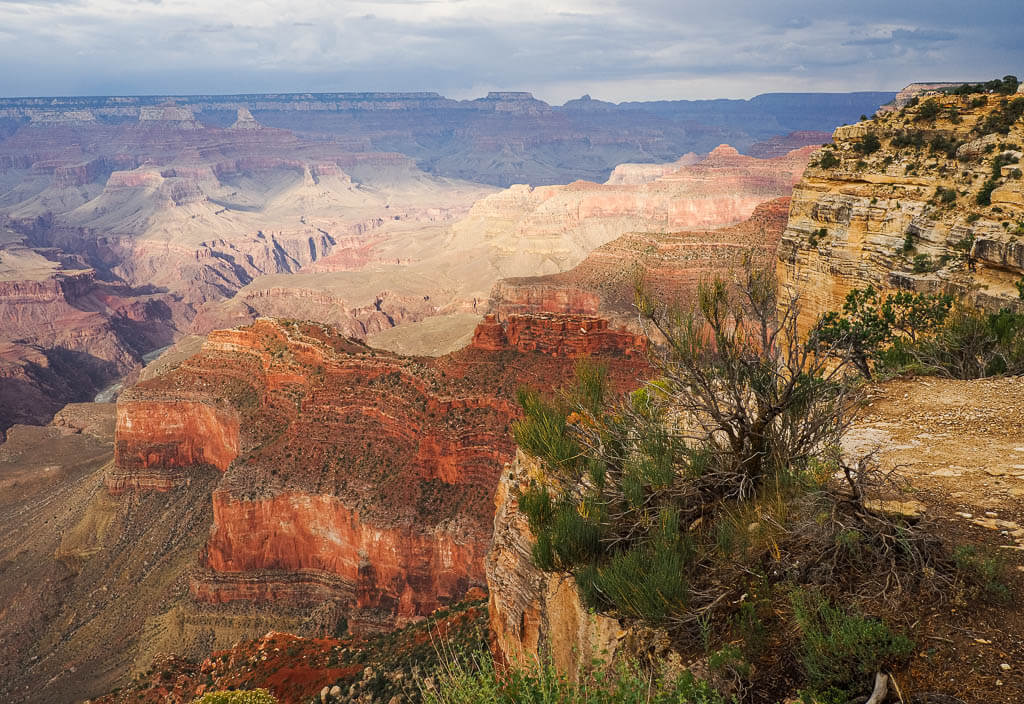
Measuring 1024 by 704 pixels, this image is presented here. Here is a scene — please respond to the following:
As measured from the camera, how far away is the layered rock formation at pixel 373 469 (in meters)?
26.8

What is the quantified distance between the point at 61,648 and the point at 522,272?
3749 inches

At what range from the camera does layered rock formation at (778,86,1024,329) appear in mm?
17953

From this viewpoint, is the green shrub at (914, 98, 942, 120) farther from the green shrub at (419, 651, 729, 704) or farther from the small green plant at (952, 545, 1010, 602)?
the green shrub at (419, 651, 729, 704)

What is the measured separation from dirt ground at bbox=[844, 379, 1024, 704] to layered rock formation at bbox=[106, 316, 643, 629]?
53.8 ft

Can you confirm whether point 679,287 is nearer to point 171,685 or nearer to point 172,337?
point 171,685

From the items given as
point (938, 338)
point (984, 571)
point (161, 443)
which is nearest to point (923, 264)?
point (938, 338)

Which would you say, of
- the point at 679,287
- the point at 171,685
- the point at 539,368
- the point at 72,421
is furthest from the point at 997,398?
the point at 72,421

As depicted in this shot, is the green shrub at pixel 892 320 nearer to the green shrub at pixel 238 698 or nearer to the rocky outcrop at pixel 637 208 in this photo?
the green shrub at pixel 238 698

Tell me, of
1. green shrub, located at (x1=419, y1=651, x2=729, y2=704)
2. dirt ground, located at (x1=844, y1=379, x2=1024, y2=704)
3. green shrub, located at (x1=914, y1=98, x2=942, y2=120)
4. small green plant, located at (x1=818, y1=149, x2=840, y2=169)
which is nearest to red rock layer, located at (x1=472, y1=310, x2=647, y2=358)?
small green plant, located at (x1=818, y1=149, x2=840, y2=169)

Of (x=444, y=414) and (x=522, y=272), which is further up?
(x=444, y=414)

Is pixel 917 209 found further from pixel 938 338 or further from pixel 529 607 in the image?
pixel 529 607

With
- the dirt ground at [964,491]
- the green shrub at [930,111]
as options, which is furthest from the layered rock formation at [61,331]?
the dirt ground at [964,491]

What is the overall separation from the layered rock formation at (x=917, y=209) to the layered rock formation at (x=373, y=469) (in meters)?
8.93

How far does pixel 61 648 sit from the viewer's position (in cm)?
2969
